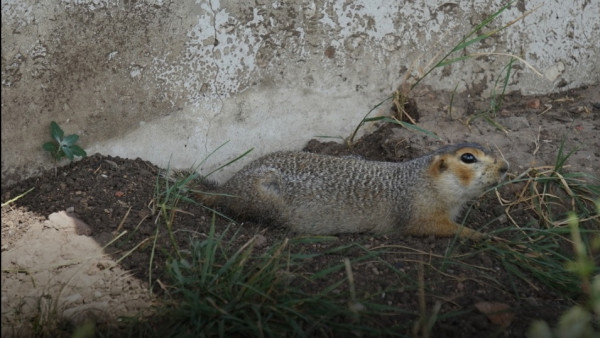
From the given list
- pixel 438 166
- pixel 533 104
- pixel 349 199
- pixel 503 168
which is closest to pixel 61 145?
pixel 349 199

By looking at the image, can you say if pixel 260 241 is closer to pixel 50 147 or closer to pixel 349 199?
pixel 349 199

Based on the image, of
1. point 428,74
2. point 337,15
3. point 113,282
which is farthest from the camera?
point 428,74

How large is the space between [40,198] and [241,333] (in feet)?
5.88

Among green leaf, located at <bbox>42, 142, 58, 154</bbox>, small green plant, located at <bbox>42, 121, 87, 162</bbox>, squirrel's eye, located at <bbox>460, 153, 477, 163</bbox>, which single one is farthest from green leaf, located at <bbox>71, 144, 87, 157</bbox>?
squirrel's eye, located at <bbox>460, 153, 477, 163</bbox>

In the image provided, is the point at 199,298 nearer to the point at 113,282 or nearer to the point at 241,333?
the point at 241,333

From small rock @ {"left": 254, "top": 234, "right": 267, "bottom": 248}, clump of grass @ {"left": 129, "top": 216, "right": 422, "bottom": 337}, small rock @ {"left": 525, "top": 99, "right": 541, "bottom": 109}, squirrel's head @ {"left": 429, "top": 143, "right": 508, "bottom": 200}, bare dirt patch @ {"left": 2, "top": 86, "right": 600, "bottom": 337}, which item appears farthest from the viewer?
small rock @ {"left": 525, "top": 99, "right": 541, "bottom": 109}

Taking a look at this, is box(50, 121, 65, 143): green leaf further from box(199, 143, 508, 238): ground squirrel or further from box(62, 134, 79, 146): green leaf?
box(199, 143, 508, 238): ground squirrel

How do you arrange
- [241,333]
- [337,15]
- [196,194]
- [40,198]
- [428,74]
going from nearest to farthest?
1. [241,333]
2. [40,198]
3. [196,194]
4. [337,15]
5. [428,74]

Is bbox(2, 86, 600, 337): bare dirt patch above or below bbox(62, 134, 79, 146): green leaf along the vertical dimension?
below

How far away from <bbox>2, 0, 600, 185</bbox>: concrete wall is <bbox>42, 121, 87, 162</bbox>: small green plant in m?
0.08

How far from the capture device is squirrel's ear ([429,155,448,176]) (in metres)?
4.10

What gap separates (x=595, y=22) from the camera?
207 inches

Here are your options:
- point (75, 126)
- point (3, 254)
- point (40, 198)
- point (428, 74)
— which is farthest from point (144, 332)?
point (428, 74)

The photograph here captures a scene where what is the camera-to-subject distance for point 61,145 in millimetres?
4062
